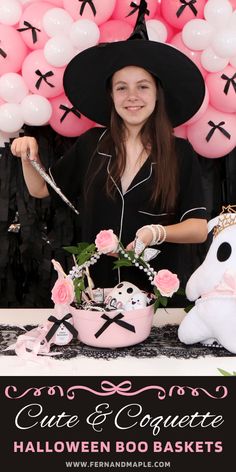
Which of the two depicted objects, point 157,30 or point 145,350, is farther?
point 157,30

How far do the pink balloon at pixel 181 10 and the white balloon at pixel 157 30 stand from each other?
0.06 metres

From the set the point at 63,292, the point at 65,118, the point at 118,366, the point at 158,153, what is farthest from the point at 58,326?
the point at 65,118

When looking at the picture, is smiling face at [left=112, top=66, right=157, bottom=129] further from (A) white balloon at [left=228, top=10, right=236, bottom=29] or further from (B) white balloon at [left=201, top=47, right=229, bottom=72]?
(A) white balloon at [left=228, top=10, right=236, bottom=29]

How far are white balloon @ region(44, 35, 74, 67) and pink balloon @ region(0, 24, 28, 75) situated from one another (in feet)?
0.42

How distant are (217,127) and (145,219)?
523mm

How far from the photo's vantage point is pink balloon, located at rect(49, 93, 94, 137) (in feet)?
6.76

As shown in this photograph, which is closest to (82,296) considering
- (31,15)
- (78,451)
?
(78,451)

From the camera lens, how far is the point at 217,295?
117 cm

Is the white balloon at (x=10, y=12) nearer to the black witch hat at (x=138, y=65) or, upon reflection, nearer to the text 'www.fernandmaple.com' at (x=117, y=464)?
the black witch hat at (x=138, y=65)

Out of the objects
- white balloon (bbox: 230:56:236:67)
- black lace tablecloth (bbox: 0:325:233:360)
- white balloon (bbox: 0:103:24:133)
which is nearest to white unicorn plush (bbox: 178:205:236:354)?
black lace tablecloth (bbox: 0:325:233:360)

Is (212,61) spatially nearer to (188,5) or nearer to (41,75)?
(188,5)

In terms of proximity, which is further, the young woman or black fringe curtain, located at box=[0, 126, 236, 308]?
black fringe curtain, located at box=[0, 126, 236, 308]

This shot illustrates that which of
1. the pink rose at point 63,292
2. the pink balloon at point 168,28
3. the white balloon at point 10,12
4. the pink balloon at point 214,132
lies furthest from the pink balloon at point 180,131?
the pink rose at point 63,292

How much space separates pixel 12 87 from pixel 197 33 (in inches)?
30.4
